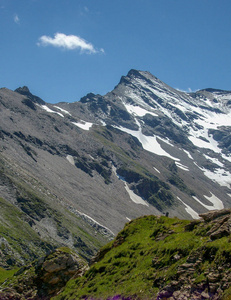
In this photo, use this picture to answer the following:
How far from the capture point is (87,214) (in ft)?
505

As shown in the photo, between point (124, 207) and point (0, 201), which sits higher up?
point (124, 207)

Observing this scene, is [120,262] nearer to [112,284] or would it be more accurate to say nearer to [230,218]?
[112,284]

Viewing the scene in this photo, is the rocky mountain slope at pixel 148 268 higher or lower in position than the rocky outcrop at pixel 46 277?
higher

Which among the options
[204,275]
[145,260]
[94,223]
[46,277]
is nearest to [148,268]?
[145,260]

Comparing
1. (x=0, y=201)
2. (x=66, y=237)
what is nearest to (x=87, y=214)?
(x=66, y=237)

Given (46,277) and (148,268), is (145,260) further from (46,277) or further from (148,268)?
(46,277)

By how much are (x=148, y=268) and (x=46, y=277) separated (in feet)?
33.4

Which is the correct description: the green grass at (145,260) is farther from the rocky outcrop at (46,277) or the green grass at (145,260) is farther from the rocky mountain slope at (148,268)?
the rocky outcrop at (46,277)

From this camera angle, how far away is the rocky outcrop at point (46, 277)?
1005 inches

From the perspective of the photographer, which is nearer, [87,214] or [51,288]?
[51,288]

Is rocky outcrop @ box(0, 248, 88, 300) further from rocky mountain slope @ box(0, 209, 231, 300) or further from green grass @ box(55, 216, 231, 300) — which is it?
green grass @ box(55, 216, 231, 300)

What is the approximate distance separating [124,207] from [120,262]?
536 ft

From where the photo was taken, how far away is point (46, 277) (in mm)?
26203

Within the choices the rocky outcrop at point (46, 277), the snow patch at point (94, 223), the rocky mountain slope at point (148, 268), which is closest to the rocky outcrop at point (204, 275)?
the rocky mountain slope at point (148, 268)
